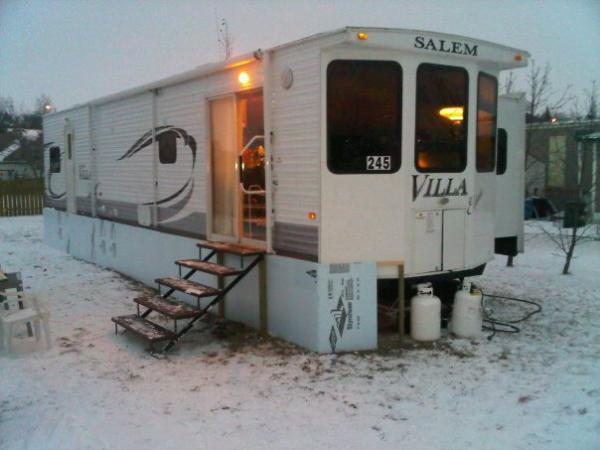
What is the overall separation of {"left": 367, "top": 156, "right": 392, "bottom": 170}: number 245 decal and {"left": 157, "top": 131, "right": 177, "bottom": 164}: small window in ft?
10.3

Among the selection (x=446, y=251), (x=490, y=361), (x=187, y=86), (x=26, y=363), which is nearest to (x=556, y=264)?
(x=446, y=251)

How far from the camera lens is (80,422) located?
12.8 ft

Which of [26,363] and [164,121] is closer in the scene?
[26,363]

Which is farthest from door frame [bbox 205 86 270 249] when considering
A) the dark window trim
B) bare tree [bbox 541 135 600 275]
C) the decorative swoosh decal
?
bare tree [bbox 541 135 600 275]

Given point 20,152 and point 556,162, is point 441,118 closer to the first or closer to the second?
point 556,162

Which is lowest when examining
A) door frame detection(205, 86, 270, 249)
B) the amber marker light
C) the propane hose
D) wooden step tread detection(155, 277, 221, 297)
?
the propane hose

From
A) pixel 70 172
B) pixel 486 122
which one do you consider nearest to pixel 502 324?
pixel 486 122

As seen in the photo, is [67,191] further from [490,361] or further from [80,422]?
[490,361]

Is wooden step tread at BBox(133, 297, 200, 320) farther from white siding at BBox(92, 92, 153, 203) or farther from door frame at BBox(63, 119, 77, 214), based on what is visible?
door frame at BBox(63, 119, 77, 214)

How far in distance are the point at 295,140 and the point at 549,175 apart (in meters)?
15.8

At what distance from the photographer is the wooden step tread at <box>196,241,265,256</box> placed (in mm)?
5766

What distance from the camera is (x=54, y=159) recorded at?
1198 cm

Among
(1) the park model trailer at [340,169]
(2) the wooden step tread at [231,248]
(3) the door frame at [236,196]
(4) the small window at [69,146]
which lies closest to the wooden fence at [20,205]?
(4) the small window at [69,146]

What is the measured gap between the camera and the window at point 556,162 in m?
18.4
